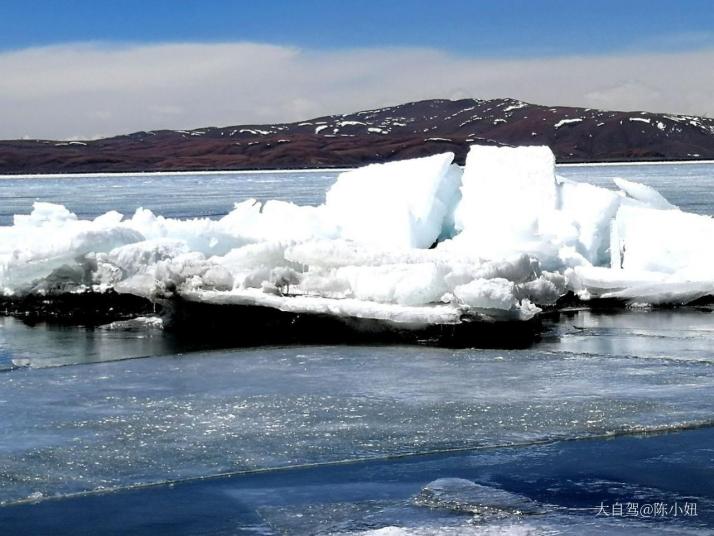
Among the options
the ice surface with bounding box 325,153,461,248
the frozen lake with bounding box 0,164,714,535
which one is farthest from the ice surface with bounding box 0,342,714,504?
the ice surface with bounding box 325,153,461,248

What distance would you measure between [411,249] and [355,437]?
16.3ft

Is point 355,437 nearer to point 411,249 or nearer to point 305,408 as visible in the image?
point 305,408

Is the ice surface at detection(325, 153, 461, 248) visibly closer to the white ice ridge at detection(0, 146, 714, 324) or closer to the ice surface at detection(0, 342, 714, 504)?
the white ice ridge at detection(0, 146, 714, 324)

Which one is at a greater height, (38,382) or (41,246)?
(41,246)

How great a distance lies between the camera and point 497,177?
11.9 m

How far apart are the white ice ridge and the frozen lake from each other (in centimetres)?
89

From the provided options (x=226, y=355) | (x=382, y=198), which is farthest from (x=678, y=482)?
(x=382, y=198)

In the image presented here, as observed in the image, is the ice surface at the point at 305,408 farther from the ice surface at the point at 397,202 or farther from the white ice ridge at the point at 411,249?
the ice surface at the point at 397,202

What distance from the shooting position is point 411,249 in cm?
1003

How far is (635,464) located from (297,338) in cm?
A: 434

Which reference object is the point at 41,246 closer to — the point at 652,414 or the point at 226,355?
the point at 226,355

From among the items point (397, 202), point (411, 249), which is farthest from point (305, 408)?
point (397, 202)

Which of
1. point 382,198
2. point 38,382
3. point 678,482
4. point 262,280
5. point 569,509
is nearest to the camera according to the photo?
point 569,509

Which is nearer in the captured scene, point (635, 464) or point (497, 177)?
point (635, 464)
